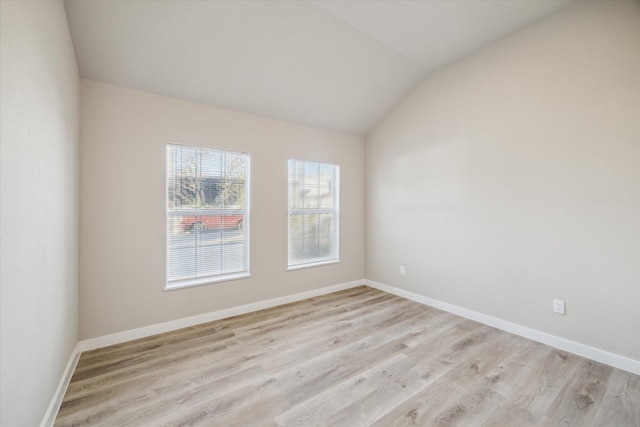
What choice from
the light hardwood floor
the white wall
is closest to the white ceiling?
the white wall

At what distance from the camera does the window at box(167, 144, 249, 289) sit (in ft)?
9.39

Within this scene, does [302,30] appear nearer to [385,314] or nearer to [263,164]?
[263,164]

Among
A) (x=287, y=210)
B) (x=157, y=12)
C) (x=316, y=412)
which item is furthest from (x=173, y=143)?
(x=316, y=412)

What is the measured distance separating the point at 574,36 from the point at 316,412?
12.2 feet

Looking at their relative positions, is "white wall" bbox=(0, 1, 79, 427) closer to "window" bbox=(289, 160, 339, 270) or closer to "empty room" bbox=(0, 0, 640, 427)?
"empty room" bbox=(0, 0, 640, 427)

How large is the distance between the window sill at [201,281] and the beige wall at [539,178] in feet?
7.68

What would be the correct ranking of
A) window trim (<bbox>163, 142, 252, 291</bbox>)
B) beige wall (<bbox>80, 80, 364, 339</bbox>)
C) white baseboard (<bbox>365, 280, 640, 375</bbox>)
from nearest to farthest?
white baseboard (<bbox>365, 280, 640, 375</bbox>)
beige wall (<bbox>80, 80, 364, 339</bbox>)
window trim (<bbox>163, 142, 252, 291</bbox>)

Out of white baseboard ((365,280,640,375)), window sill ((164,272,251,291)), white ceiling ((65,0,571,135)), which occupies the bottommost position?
white baseboard ((365,280,640,375))

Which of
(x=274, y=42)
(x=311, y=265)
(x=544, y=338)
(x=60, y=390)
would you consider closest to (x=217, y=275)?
(x=311, y=265)

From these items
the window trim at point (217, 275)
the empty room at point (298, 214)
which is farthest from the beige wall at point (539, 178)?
the window trim at point (217, 275)

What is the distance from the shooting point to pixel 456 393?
185 centimetres

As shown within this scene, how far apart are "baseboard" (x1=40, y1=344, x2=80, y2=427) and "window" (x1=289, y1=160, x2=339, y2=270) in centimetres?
223

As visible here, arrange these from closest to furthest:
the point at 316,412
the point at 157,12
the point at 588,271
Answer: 1. the point at 316,412
2. the point at 157,12
3. the point at 588,271

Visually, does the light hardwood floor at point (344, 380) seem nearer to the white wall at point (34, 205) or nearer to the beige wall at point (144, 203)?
the beige wall at point (144, 203)
